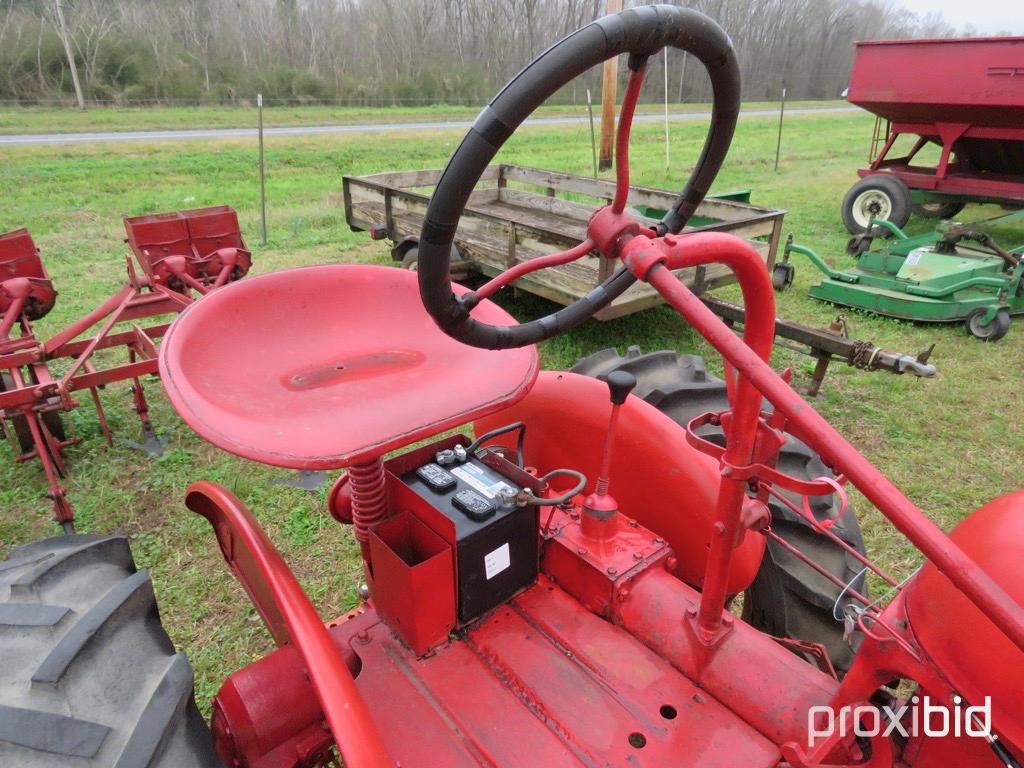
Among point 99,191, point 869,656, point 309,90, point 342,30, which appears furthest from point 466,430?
point 342,30

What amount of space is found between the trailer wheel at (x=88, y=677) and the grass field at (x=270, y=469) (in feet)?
1.86

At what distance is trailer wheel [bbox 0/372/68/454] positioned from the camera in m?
3.10

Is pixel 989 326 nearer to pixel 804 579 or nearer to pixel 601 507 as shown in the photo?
pixel 804 579

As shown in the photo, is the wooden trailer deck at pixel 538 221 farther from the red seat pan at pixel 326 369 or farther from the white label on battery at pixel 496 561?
the white label on battery at pixel 496 561

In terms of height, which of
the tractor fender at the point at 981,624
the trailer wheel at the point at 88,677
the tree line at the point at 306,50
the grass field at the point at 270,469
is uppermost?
the tree line at the point at 306,50

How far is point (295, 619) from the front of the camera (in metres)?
1.11

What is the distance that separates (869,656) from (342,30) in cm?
3350

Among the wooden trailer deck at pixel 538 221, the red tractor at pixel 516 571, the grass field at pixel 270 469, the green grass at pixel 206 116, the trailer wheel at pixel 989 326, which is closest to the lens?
the red tractor at pixel 516 571

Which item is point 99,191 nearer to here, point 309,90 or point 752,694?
point 752,694

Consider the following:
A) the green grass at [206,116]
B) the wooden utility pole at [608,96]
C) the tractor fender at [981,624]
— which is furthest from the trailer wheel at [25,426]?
the green grass at [206,116]

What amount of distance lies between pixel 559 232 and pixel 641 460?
2.47m

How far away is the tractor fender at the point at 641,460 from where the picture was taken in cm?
163

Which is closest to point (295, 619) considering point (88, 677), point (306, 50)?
point (88, 677)

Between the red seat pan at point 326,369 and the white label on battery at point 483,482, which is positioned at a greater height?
the red seat pan at point 326,369
